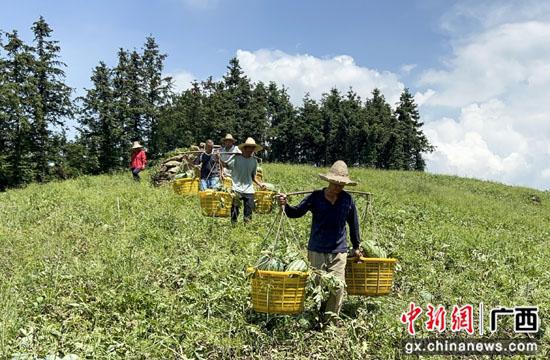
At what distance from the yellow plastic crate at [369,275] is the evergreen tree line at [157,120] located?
3736 centimetres

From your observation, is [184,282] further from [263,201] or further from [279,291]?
[263,201]

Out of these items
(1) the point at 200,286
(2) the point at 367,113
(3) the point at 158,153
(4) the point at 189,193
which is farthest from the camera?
(2) the point at 367,113

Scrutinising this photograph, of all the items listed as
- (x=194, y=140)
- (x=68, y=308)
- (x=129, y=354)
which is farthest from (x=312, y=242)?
(x=194, y=140)

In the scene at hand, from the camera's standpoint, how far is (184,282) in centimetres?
734

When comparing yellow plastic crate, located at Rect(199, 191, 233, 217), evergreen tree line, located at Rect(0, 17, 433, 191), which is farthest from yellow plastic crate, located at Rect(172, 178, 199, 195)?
evergreen tree line, located at Rect(0, 17, 433, 191)

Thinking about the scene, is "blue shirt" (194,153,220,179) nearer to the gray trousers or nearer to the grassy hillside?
the grassy hillside

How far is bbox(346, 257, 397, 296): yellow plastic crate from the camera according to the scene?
6262 millimetres

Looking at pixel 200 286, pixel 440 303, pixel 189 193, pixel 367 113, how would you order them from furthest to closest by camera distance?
pixel 367 113 < pixel 189 193 < pixel 440 303 < pixel 200 286

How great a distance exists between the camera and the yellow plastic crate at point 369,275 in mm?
6262

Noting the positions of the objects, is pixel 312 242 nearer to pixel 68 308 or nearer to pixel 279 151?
pixel 68 308

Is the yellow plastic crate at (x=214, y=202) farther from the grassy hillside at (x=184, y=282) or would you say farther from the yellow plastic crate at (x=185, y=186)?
the yellow plastic crate at (x=185, y=186)

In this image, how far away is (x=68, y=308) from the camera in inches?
246

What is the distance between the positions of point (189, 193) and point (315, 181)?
10308 mm

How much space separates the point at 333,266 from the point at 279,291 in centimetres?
103
